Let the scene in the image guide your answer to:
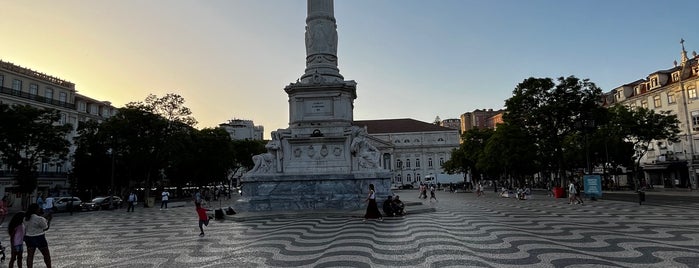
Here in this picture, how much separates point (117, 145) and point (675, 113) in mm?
55557

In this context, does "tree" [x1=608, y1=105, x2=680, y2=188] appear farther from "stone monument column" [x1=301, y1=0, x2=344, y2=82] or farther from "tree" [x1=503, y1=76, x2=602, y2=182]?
"stone monument column" [x1=301, y1=0, x2=344, y2=82]

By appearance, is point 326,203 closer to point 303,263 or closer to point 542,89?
point 303,263

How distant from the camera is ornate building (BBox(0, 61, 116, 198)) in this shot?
41.8 m

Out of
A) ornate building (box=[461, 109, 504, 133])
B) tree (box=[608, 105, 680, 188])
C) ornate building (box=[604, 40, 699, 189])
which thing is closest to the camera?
tree (box=[608, 105, 680, 188])

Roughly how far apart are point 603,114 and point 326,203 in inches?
1045

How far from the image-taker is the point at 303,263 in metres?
7.96

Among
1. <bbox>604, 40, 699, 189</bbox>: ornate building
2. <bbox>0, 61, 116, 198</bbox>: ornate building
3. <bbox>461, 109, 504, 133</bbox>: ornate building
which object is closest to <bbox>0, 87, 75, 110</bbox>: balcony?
<bbox>0, 61, 116, 198</bbox>: ornate building

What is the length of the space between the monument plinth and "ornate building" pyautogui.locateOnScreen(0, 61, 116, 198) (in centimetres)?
2827

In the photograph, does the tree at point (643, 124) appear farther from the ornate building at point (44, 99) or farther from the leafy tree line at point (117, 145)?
the ornate building at point (44, 99)

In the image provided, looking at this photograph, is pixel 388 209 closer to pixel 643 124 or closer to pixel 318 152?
pixel 318 152

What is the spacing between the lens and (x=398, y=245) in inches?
377

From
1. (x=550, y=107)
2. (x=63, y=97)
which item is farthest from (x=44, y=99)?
(x=550, y=107)

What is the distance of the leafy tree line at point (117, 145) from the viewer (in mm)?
31078

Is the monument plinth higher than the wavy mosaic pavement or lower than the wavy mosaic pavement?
higher
